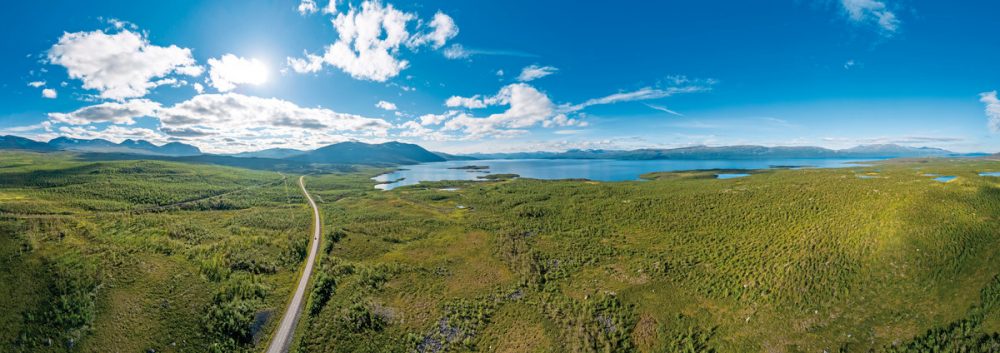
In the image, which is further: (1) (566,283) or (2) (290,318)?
(1) (566,283)

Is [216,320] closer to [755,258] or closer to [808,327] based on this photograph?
[808,327]

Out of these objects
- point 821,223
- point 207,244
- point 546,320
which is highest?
point 821,223

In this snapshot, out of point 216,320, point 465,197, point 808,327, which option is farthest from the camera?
point 465,197

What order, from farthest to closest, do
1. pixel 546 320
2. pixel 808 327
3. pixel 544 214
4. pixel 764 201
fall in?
pixel 544 214 < pixel 764 201 < pixel 546 320 < pixel 808 327

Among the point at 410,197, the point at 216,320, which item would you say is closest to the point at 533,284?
the point at 216,320

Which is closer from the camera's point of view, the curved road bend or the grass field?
the grass field

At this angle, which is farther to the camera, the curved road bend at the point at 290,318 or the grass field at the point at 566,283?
the curved road bend at the point at 290,318

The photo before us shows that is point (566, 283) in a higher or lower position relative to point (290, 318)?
higher

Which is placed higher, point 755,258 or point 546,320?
→ point 755,258
